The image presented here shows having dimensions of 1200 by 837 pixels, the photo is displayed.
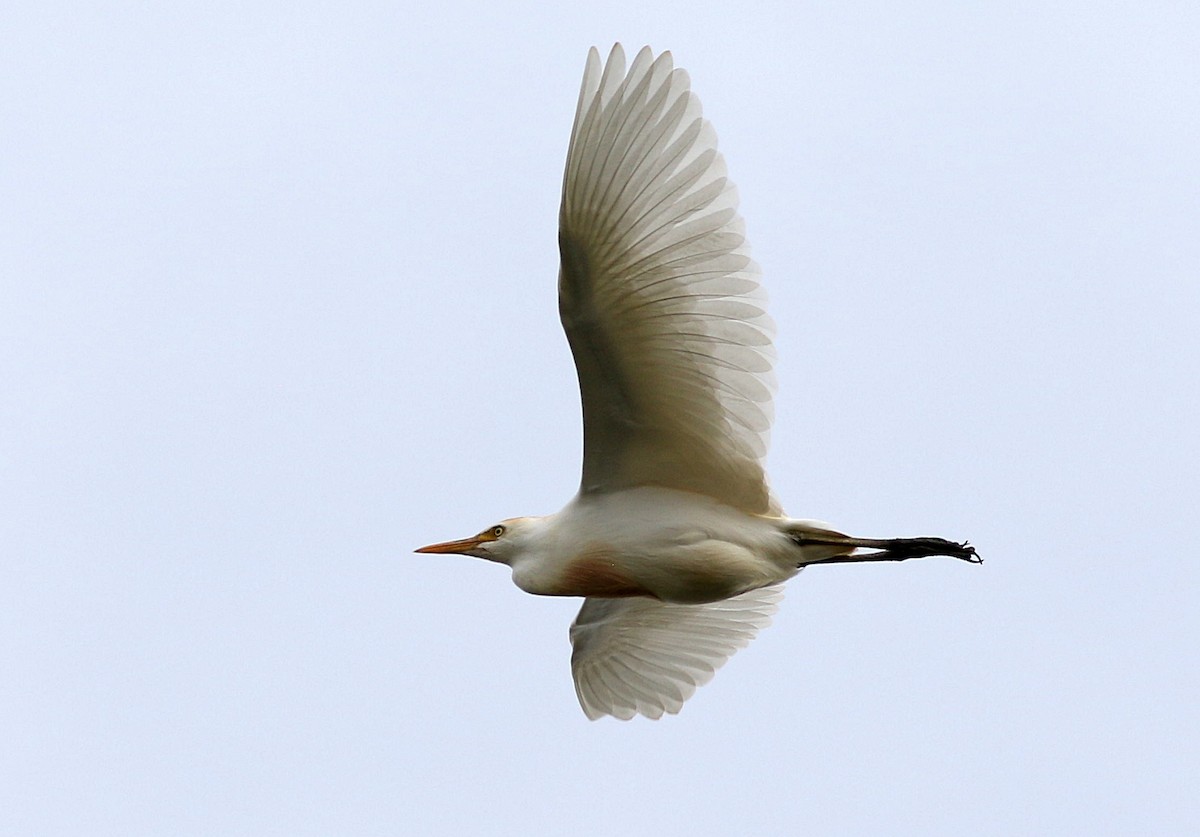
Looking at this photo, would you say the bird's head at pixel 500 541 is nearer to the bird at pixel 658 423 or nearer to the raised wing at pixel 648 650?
the bird at pixel 658 423

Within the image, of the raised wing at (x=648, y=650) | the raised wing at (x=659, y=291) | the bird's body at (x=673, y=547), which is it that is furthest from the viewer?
the raised wing at (x=648, y=650)

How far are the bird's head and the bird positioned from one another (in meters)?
0.01

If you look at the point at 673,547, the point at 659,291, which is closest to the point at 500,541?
the point at 673,547

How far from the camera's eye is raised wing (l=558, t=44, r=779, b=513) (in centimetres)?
945

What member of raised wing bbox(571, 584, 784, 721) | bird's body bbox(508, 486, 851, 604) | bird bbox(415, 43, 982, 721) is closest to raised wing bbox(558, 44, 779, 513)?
bird bbox(415, 43, 982, 721)

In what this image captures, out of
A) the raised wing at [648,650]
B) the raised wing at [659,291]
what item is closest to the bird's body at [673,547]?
the raised wing at [659,291]

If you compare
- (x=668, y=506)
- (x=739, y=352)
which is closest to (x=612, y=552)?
(x=668, y=506)

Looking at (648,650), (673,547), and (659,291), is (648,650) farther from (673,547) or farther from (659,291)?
(659,291)

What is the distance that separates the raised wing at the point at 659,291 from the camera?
945 centimetres

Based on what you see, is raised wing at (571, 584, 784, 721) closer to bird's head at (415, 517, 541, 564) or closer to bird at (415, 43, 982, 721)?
bird at (415, 43, 982, 721)

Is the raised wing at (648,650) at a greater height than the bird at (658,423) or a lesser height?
lesser

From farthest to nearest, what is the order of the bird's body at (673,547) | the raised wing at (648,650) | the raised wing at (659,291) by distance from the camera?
the raised wing at (648,650), the bird's body at (673,547), the raised wing at (659,291)

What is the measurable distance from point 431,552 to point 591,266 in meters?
3.54

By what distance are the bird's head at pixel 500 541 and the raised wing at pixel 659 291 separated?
1.06 m
